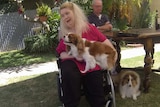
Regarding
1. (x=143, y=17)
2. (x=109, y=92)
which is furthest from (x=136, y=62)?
(x=143, y=17)

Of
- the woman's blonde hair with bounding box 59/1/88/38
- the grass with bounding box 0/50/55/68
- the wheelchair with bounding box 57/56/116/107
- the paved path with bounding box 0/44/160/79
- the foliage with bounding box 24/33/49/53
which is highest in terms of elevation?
the woman's blonde hair with bounding box 59/1/88/38

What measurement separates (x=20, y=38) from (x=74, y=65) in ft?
22.4

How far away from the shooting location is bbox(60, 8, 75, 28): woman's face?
3.57 m

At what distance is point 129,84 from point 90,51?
3.21ft

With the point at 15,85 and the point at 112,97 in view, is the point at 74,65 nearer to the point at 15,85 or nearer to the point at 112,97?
the point at 112,97

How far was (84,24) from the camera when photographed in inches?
143

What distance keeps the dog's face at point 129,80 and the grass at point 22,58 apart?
3.63 m

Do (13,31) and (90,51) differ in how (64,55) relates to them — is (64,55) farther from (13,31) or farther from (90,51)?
(13,31)

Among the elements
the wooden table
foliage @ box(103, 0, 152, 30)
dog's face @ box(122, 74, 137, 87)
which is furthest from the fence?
dog's face @ box(122, 74, 137, 87)

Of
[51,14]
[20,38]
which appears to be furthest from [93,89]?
[20,38]

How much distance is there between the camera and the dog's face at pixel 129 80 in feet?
13.5

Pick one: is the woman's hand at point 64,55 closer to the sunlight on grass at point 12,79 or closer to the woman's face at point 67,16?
the woman's face at point 67,16

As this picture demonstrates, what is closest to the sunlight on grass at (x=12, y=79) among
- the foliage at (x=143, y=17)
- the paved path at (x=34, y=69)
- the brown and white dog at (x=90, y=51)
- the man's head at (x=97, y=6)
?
the paved path at (x=34, y=69)

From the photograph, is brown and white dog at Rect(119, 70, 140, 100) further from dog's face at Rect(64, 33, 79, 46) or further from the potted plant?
the potted plant
